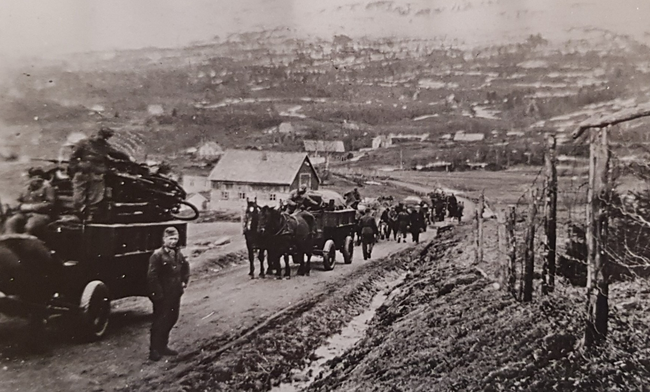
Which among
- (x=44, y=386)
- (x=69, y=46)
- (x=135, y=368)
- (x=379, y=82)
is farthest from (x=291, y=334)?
(x=69, y=46)

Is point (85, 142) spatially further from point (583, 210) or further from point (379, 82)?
point (583, 210)

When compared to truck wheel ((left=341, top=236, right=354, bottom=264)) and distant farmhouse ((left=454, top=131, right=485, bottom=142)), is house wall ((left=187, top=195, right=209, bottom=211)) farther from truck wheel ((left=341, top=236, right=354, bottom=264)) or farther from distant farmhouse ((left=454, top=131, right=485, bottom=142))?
distant farmhouse ((left=454, top=131, right=485, bottom=142))

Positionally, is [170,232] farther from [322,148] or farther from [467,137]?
[467,137]

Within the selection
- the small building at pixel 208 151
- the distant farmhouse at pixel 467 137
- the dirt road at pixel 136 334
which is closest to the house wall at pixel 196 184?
the small building at pixel 208 151

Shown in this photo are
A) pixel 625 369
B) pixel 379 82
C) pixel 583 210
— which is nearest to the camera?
pixel 625 369

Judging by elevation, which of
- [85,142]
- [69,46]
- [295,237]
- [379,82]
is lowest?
[295,237]

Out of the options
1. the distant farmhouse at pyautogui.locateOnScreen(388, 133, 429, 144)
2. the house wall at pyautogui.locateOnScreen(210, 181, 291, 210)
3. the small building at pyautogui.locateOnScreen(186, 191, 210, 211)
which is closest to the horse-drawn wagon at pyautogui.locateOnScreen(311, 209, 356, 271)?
the house wall at pyautogui.locateOnScreen(210, 181, 291, 210)

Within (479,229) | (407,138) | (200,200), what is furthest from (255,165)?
(479,229)

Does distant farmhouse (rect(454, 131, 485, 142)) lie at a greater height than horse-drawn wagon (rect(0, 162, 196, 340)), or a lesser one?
greater
